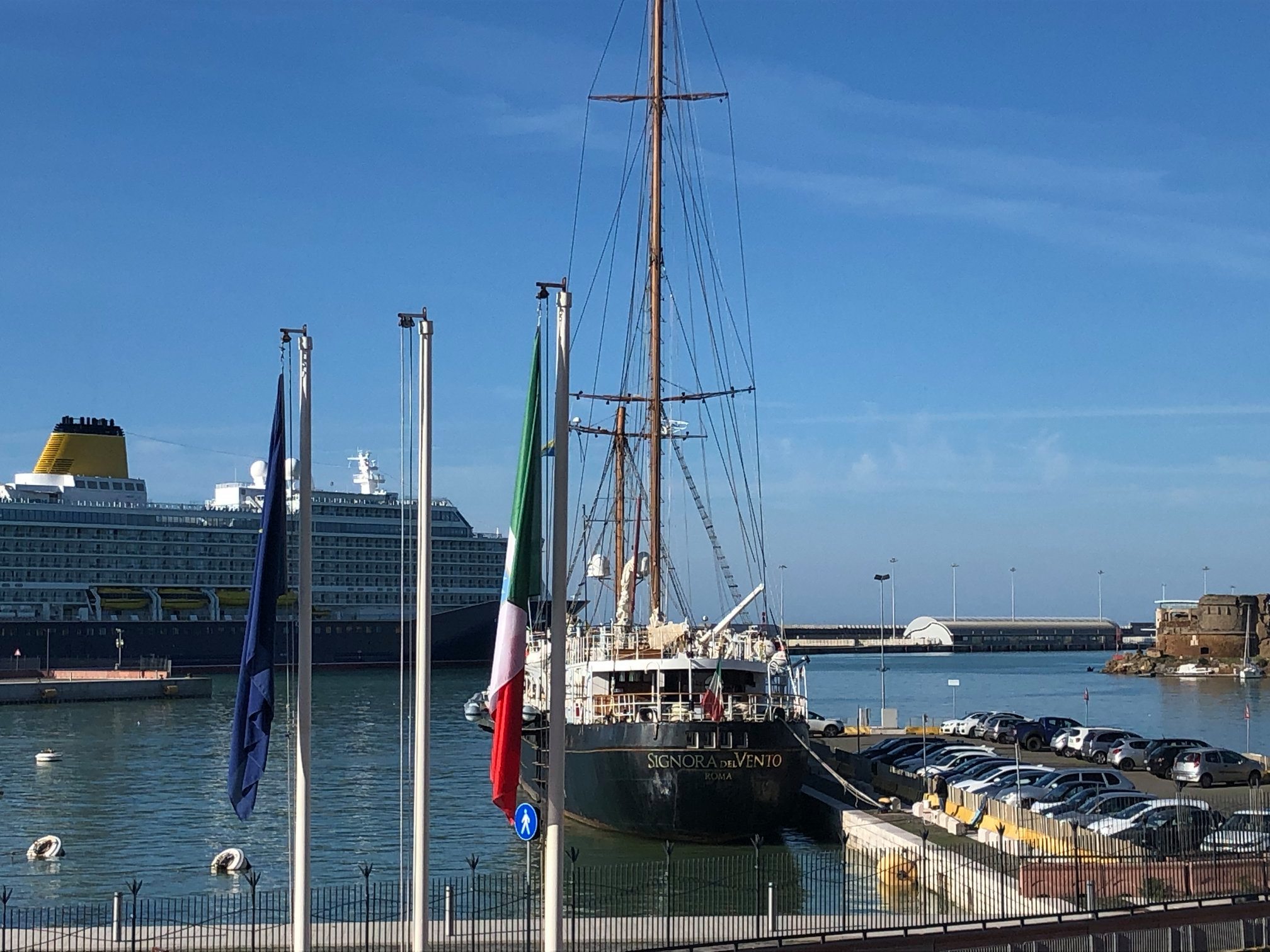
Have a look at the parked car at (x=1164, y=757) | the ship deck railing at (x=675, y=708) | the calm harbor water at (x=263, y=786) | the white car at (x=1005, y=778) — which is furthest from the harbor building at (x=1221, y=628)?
the ship deck railing at (x=675, y=708)

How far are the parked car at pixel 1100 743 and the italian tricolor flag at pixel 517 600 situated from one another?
35769 millimetres

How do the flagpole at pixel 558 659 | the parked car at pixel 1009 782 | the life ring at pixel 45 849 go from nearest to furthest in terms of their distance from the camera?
1. the flagpole at pixel 558 659
2. the life ring at pixel 45 849
3. the parked car at pixel 1009 782

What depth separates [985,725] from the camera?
189 feet

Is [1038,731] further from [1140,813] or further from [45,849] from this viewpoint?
[45,849]

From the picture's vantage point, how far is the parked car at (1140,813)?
89.3 ft

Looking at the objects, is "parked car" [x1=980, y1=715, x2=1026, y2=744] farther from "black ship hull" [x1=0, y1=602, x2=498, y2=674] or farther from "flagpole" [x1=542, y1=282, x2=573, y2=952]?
"black ship hull" [x1=0, y1=602, x2=498, y2=674]

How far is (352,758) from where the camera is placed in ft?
184

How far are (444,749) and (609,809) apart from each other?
27.0 metres

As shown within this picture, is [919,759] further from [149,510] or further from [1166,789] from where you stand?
[149,510]

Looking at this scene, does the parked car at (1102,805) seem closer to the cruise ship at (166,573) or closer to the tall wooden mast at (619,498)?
the tall wooden mast at (619,498)

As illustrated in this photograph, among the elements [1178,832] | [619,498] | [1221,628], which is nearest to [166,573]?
[619,498]

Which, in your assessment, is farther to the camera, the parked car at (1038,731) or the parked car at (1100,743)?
the parked car at (1038,731)

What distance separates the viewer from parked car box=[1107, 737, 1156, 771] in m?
44.8

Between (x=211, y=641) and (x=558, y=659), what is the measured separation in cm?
10699
